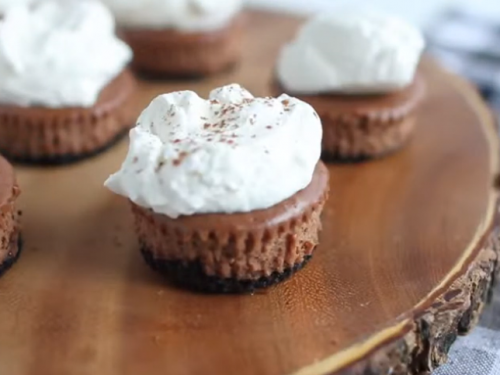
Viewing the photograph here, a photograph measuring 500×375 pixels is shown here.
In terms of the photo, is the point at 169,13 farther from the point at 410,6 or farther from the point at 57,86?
the point at 410,6

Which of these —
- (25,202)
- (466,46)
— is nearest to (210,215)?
(25,202)

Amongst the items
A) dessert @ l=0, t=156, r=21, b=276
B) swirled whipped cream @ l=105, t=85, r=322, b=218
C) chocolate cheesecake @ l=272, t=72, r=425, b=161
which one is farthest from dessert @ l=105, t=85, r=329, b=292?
chocolate cheesecake @ l=272, t=72, r=425, b=161

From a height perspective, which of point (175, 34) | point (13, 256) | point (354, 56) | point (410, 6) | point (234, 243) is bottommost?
point (410, 6)

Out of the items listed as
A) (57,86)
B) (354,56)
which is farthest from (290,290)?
(57,86)

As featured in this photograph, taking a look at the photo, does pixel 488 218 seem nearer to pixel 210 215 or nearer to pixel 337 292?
pixel 337 292

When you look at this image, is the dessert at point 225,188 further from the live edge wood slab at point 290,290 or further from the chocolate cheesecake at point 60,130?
the chocolate cheesecake at point 60,130

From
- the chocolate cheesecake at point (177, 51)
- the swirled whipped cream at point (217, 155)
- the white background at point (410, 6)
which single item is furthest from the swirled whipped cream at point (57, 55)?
the white background at point (410, 6)
